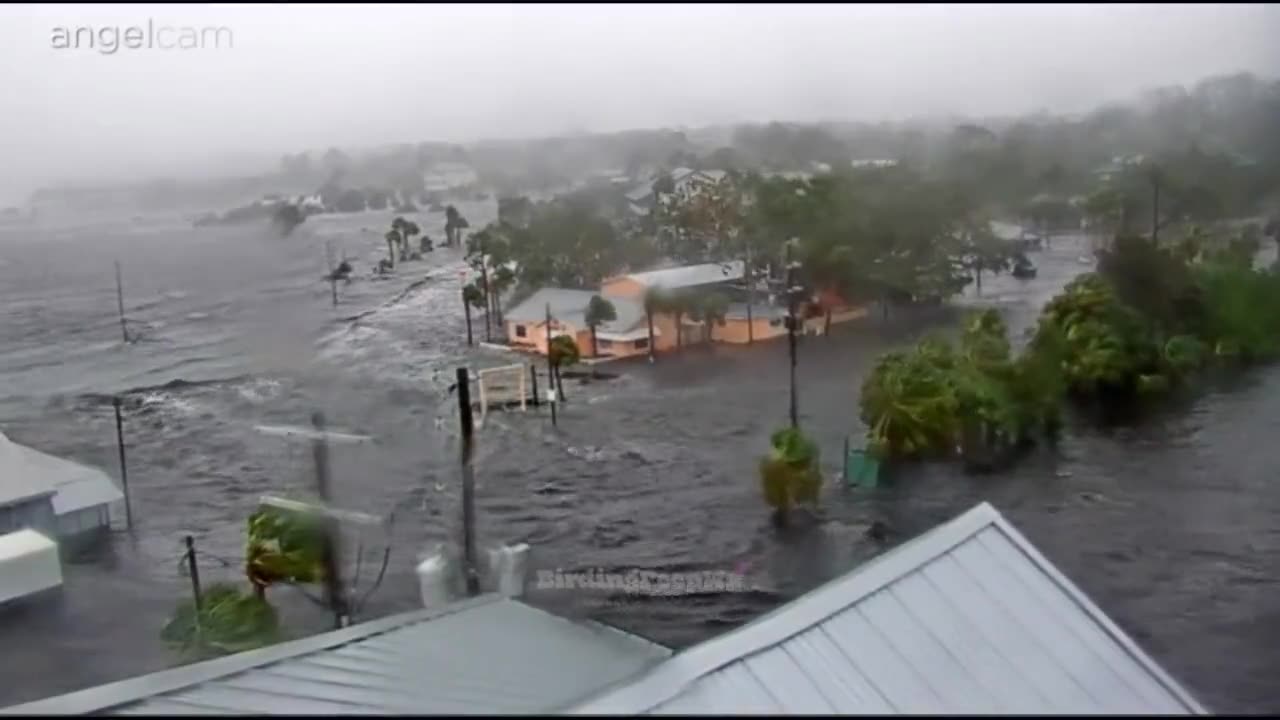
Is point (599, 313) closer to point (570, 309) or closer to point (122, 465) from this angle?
point (570, 309)

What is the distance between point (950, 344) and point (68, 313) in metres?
1.65

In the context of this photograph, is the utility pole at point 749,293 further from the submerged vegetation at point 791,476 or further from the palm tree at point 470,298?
the palm tree at point 470,298

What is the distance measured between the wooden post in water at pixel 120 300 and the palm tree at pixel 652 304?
988 mm

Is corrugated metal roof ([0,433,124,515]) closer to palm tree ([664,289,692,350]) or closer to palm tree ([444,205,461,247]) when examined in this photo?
palm tree ([444,205,461,247])

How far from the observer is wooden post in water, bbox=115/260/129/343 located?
7.60 ft

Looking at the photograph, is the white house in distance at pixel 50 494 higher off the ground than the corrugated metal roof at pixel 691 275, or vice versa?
the corrugated metal roof at pixel 691 275

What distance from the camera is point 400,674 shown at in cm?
136

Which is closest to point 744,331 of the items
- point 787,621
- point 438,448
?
point 438,448

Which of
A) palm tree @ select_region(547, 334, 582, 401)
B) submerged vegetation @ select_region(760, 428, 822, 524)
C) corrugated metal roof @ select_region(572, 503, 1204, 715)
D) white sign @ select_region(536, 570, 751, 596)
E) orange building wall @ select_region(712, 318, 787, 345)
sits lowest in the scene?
white sign @ select_region(536, 570, 751, 596)

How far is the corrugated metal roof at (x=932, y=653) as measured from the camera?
44.4 inches

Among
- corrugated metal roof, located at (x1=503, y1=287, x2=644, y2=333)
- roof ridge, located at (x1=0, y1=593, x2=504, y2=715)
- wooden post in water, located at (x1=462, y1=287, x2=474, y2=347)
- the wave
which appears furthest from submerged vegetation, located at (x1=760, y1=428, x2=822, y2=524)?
the wave

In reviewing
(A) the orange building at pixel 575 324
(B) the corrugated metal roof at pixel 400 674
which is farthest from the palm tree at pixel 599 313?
(B) the corrugated metal roof at pixel 400 674

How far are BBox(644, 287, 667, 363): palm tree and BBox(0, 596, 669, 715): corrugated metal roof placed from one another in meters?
0.71

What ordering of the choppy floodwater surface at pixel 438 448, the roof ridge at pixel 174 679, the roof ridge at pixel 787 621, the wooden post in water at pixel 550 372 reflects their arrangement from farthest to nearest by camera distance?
1. the wooden post in water at pixel 550 372
2. the choppy floodwater surface at pixel 438 448
3. the roof ridge at pixel 174 679
4. the roof ridge at pixel 787 621
